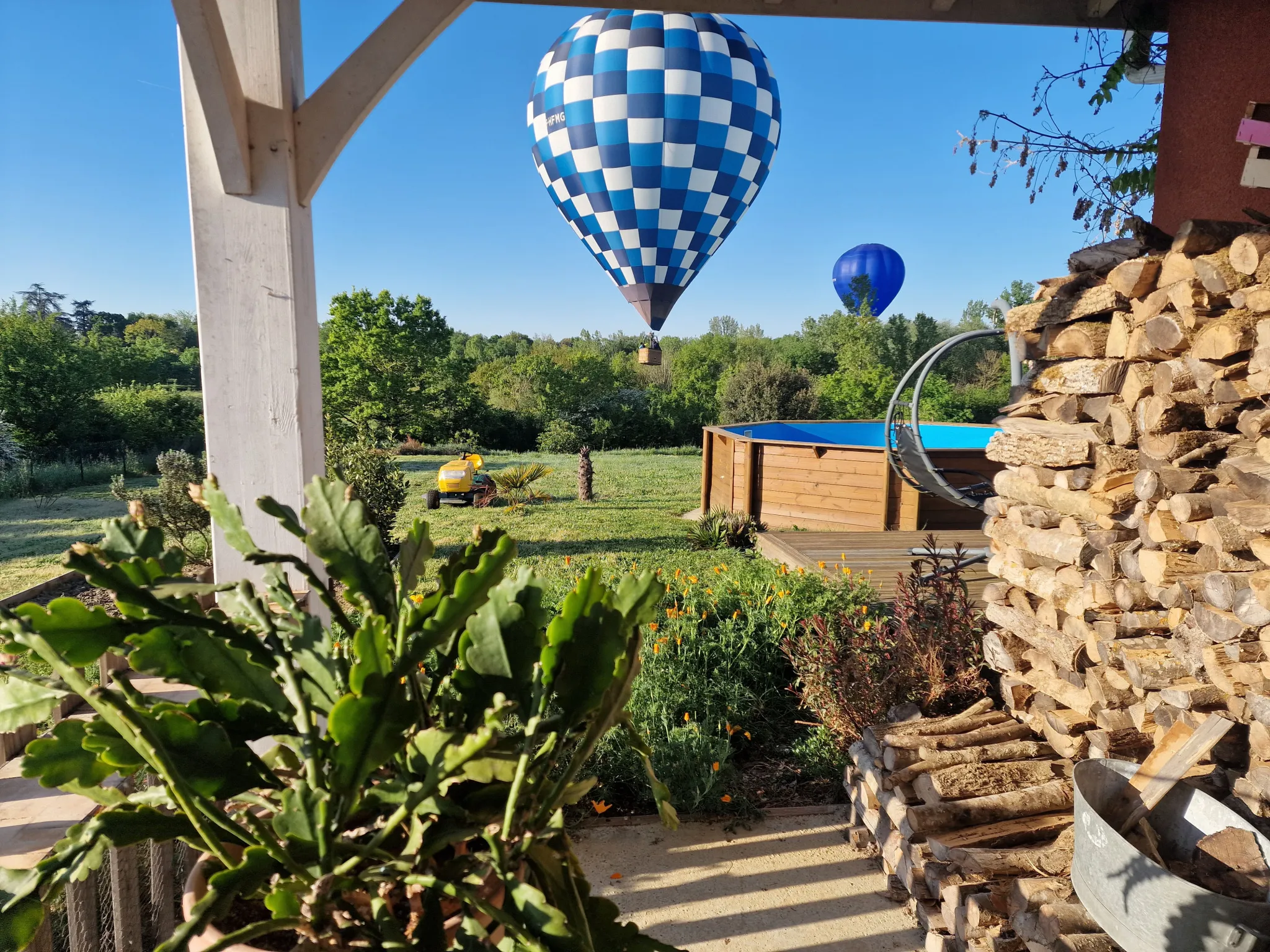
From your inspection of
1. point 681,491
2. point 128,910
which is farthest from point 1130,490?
point 681,491

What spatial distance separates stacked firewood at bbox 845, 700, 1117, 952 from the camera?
1832 millimetres

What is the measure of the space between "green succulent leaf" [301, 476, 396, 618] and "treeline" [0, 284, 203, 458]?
19583 millimetres

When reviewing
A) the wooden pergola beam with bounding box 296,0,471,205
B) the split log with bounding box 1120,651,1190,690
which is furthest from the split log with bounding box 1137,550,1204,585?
the wooden pergola beam with bounding box 296,0,471,205

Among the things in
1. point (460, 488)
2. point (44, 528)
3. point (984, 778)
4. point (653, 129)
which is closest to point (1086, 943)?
point (984, 778)

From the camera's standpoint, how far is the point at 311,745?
2.03 ft

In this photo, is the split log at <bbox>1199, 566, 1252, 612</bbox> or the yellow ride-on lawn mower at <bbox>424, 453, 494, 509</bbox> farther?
the yellow ride-on lawn mower at <bbox>424, 453, 494, 509</bbox>

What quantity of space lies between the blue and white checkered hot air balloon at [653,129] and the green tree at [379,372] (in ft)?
34.0

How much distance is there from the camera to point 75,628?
62 cm

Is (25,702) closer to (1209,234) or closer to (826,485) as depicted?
(1209,234)

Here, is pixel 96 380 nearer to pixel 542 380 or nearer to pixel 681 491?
pixel 542 380

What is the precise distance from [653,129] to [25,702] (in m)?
10.8

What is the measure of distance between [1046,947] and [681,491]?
1059 cm

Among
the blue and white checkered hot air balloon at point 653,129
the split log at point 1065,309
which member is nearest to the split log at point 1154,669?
the split log at point 1065,309

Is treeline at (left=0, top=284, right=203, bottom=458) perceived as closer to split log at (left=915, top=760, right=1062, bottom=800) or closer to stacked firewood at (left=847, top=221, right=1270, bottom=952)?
stacked firewood at (left=847, top=221, right=1270, bottom=952)
